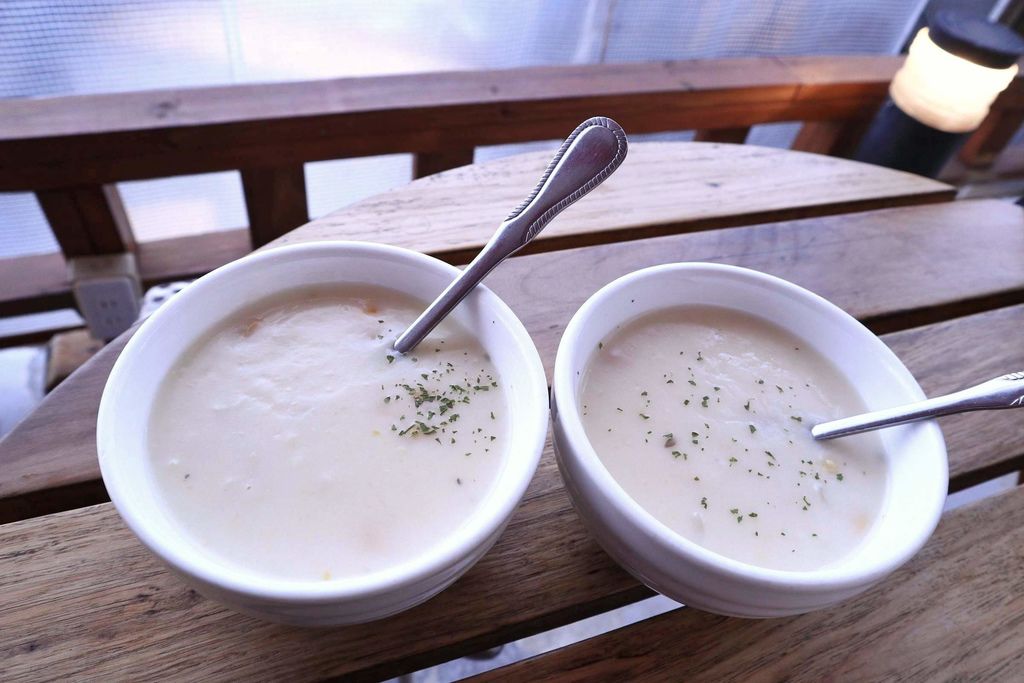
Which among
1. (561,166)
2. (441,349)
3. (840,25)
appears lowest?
(840,25)

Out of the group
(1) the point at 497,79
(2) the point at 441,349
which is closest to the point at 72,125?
(1) the point at 497,79

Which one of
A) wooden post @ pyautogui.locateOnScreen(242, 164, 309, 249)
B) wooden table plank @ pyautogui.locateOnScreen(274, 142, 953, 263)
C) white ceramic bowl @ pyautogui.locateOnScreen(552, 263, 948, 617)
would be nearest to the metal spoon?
white ceramic bowl @ pyautogui.locateOnScreen(552, 263, 948, 617)

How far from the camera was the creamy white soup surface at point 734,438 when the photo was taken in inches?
24.8

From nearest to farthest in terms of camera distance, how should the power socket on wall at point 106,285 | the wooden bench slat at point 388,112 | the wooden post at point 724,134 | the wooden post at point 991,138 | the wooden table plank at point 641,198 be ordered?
1. the wooden table plank at point 641,198
2. the wooden bench slat at point 388,112
3. the power socket on wall at point 106,285
4. the wooden post at point 724,134
5. the wooden post at point 991,138

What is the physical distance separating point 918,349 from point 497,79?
1.03 m

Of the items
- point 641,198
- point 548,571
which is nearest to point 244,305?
point 548,571

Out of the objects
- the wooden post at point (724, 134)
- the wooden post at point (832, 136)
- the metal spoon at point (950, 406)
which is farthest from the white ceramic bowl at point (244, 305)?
the wooden post at point (832, 136)

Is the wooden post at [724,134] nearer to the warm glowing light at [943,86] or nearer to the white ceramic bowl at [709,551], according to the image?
the warm glowing light at [943,86]

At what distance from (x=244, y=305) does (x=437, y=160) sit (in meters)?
0.94

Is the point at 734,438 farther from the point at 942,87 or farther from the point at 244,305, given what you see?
the point at 942,87

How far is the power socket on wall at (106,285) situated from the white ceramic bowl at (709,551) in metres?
1.28

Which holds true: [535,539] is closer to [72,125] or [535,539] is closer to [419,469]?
[419,469]

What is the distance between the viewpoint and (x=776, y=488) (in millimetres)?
665

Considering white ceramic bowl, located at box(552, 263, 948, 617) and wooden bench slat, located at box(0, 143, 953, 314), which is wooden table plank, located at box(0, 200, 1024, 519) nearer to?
wooden bench slat, located at box(0, 143, 953, 314)
